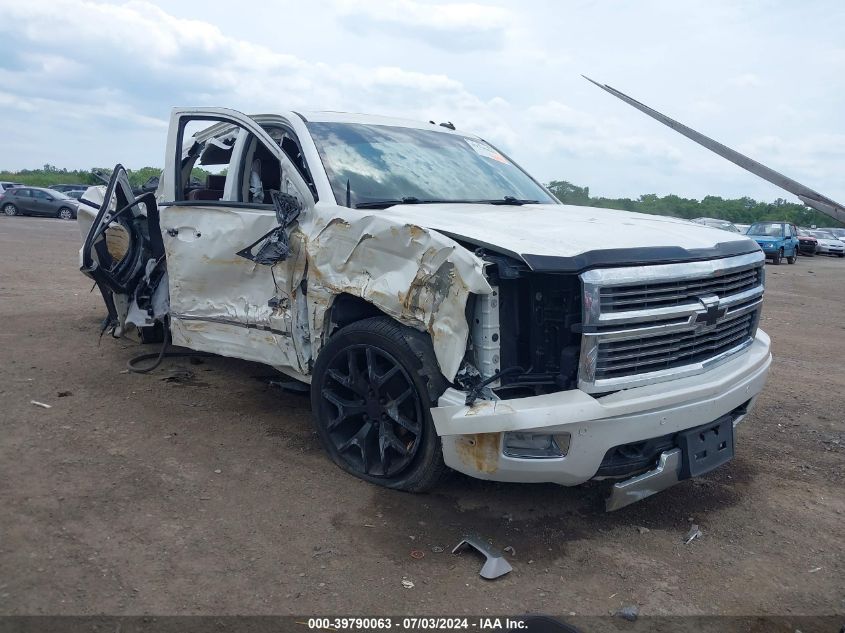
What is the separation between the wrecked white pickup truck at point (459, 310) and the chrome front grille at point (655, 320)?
0.01 meters

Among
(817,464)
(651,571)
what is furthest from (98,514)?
(817,464)

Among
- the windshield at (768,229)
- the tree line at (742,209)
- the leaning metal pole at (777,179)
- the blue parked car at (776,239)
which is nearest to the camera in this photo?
the leaning metal pole at (777,179)

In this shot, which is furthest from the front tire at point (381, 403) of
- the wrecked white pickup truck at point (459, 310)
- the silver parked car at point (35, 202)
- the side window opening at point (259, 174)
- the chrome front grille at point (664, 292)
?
the silver parked car at point (35, 202)

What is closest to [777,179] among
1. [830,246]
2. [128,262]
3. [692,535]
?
[692,535]

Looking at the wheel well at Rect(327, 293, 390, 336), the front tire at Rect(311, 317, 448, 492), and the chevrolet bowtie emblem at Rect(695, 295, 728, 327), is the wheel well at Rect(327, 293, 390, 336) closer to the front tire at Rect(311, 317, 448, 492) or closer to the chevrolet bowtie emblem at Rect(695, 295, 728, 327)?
the front tire at Rect(311, 317, 448, 492)

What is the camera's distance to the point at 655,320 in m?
3.39

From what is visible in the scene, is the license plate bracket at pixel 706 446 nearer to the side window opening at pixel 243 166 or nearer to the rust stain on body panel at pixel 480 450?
the rust stain on body panel at pixel 480 450

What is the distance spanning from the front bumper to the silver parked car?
1240 inches

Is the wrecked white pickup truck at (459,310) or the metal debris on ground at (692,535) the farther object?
the metal debris on ground at (692,535)

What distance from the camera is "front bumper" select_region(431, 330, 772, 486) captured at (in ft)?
10.4

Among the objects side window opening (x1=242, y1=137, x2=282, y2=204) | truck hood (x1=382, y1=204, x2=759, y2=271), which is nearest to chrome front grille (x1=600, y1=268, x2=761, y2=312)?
truck hood (x1=382, y1=204, x2=759, y2=271)

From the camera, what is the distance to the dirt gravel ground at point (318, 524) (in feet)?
9.82

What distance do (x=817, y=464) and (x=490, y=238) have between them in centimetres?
285

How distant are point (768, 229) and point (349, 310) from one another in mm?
25884
